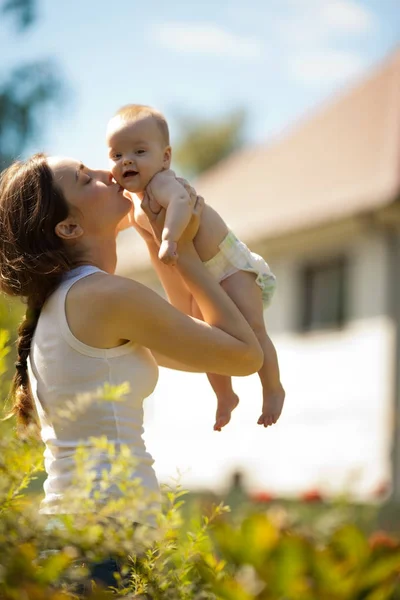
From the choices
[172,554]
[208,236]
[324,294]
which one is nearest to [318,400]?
[324,294]

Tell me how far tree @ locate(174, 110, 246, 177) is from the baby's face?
51519mm

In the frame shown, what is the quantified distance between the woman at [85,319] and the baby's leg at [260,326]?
0.84ft

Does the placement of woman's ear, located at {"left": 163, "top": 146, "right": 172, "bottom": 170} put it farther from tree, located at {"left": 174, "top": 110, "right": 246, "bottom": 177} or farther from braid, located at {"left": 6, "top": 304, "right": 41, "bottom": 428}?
tree, located at {"left": 174, "top": 110, "right": 246, "bottom": 177}

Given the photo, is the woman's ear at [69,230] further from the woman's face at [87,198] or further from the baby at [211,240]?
the baby at [211,240]

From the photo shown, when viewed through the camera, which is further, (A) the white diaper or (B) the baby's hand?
(A) the white diaper

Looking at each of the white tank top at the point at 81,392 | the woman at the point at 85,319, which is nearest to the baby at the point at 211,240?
the woman at the point at 85,319

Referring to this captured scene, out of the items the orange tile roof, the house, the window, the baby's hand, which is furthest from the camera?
the window

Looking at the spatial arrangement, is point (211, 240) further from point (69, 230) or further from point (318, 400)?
point (318, 400)

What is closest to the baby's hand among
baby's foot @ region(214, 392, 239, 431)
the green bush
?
baby's foot @ region(214, 392, 239, 431)

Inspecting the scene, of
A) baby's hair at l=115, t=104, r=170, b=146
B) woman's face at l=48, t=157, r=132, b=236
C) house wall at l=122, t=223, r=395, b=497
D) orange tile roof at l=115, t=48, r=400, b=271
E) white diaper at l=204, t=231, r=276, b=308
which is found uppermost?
orange tile roof at l=115, t=48, r=400, b=271

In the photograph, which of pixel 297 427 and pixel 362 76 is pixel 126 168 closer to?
pixel 297 427

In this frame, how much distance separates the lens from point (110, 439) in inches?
105

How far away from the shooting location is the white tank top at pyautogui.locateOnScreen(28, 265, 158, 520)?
2.67 m

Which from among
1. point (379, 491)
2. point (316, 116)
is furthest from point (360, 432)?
point (316, 116)
